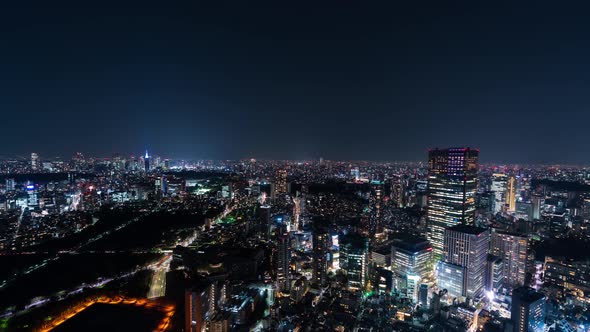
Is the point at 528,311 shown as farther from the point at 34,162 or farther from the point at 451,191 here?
the point at 34,162

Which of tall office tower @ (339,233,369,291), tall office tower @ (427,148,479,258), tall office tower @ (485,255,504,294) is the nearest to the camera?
tall office tower @ (485,255,504,294)

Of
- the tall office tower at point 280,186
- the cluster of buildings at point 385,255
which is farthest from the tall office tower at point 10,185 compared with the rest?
the tall office tower at point 280,186

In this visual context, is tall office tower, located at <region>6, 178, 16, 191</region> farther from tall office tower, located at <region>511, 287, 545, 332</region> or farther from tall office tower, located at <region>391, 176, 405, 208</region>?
tall office tower, located at <region>511, 287, 545, 332</region>

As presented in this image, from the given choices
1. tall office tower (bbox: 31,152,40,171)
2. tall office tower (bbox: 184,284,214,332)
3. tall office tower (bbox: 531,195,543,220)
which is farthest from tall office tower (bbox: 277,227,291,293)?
tall office tower (bbox: 31,152,40,171)

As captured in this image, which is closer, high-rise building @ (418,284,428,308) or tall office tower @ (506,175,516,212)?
high-rise building @ (418,284,428,308)

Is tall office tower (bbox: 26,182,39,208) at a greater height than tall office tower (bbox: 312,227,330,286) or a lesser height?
greater

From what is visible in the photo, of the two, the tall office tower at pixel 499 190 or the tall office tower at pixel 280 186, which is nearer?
the tall office tower at pixel 499 190

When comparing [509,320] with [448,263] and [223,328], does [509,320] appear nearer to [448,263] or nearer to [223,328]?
[448,263]

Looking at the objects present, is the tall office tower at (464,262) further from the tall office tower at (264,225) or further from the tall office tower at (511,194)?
the tall office tower at (511,194)
